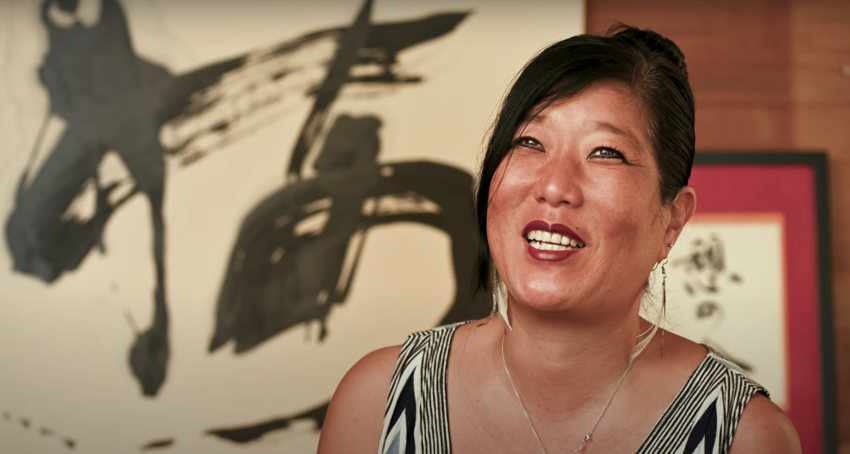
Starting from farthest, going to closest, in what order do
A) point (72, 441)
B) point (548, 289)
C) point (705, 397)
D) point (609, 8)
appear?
point (609, 8), point (72, 441), point (705, 397), point (548, 289)

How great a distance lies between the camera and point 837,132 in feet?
5.50

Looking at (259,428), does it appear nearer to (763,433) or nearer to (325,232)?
(325,232)

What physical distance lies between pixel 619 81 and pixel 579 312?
0.33m

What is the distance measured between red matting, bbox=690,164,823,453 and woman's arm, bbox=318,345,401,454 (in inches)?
36.8

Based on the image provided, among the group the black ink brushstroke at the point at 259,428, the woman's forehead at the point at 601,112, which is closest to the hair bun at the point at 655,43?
the woman's forehead at the point at 601,112

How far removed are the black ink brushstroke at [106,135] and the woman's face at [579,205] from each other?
83 cm

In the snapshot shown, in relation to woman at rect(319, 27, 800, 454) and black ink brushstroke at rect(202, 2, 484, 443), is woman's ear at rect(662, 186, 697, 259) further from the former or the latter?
black ink brushstroke at rect(202, 2, 484, 443)

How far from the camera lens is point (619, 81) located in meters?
0.96

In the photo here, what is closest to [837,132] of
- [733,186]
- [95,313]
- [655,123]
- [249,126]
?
[733,186]

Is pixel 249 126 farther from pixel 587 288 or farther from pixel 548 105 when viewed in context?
pixel 587 288

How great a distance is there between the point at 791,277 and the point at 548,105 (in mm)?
1009

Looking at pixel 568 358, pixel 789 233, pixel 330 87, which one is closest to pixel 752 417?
pixel 568 358

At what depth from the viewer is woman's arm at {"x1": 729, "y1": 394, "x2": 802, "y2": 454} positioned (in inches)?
37.5

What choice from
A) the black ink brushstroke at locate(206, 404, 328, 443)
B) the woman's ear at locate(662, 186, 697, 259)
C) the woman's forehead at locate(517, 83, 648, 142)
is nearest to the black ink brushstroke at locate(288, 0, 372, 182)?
the black ink brushstroke at locate(206, 404, 328, 443)
